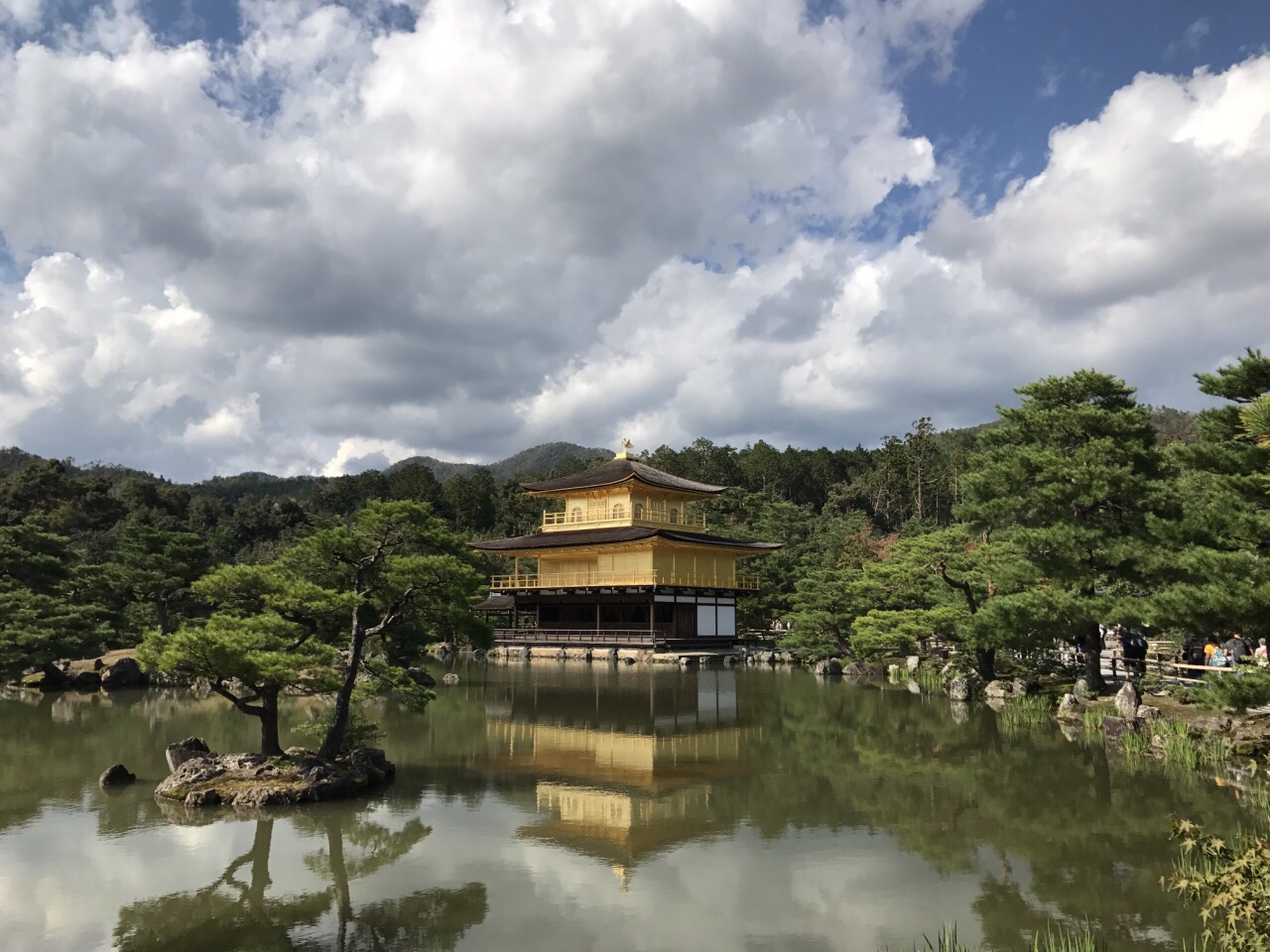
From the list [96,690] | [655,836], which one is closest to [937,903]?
[655,836]

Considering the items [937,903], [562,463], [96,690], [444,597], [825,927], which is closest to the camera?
[825,927]

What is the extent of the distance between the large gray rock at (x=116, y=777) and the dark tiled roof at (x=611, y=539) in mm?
23608

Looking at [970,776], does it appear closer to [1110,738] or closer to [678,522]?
[1110,738]

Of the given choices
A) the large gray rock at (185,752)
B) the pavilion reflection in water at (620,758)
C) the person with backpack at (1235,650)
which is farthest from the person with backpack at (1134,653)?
the large gray rock at (185,752)

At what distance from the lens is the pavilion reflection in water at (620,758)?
9.30 meters

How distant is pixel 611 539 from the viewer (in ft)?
116

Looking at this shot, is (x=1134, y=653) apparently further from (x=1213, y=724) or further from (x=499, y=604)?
(x=499, y=604)

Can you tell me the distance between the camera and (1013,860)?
8383 millimetres

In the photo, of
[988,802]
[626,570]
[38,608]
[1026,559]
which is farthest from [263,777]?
[626,570]

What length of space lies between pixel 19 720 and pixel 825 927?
18.5m

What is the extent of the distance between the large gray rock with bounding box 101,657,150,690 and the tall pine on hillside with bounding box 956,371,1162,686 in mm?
23160

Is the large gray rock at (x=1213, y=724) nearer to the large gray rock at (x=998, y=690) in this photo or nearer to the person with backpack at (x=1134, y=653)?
the person with backpack at (x=1134, y=653)

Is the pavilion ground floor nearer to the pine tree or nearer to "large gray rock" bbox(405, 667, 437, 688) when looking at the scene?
"large gray rock" bbox(405, 667, 437, 688)

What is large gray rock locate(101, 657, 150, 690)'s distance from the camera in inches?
919
